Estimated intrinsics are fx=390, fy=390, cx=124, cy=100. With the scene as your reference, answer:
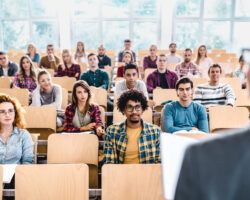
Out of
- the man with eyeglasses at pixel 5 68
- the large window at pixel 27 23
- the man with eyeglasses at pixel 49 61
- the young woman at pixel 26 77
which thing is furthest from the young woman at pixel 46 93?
the large window at pixel 27 23

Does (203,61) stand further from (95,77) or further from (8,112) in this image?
(8,112)

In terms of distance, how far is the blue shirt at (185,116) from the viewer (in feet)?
12.5

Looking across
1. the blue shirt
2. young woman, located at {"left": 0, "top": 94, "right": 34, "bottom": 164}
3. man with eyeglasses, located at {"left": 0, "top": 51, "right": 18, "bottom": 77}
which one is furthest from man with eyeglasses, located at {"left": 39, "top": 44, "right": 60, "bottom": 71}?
young woman, located at {"left": 0, "top": 94, "right": 34, "bottom": 164}

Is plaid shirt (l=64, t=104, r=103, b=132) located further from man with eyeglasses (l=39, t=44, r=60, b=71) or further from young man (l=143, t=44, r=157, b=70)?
young man (l=143, t=44, r=157, b=70)

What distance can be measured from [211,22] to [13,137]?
913 centimetres

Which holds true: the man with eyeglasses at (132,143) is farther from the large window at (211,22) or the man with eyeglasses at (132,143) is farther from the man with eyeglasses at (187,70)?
the large window at (211,22)

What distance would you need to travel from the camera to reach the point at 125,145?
9.93 ft

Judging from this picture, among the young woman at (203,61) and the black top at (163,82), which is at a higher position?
the young woman at (203,61)

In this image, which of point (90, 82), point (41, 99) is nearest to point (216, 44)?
point (90, 82)

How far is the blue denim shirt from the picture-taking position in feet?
9.86

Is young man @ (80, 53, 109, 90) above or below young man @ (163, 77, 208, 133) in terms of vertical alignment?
above

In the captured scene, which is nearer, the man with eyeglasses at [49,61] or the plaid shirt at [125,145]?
the plaid shirt at [125,145]

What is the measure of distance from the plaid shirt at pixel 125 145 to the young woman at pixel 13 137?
2.01 ft

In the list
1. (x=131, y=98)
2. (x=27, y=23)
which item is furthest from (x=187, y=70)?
(x=27, y=23)
